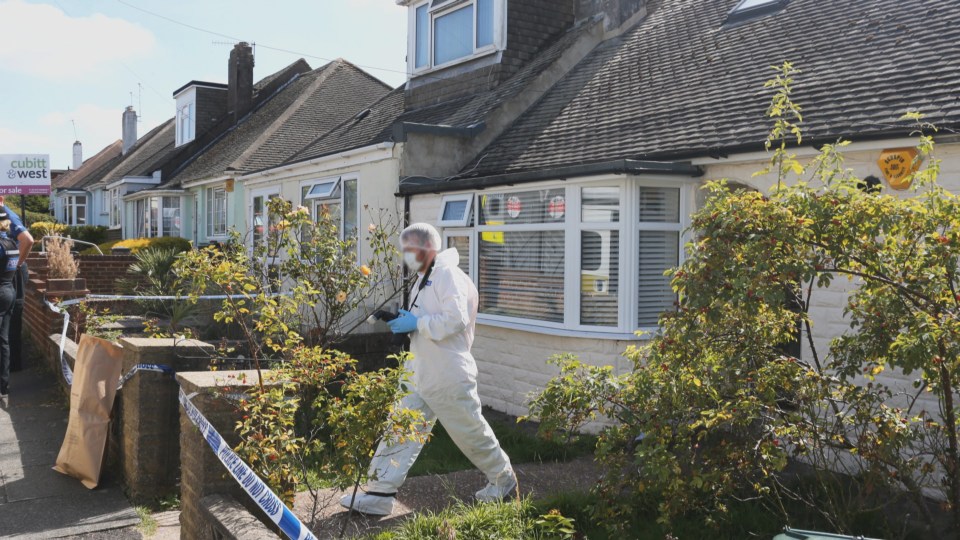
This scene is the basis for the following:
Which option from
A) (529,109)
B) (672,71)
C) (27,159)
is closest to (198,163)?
(27,159)

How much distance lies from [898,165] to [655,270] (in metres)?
2.59

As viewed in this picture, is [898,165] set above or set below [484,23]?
below

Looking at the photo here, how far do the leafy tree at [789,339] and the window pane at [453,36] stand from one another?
34.8 ft

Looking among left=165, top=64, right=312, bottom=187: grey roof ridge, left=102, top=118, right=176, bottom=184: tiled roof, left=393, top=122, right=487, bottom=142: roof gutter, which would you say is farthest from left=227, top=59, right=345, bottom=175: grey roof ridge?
left=393, top=122, right=487, bottom=142: roof gutter

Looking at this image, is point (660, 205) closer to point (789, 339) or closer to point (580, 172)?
point (580, 172)

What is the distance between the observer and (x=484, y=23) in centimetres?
1383

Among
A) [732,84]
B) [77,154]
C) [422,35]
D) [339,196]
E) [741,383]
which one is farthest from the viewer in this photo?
[77,154]

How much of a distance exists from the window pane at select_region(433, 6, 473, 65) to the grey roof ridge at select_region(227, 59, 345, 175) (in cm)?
863

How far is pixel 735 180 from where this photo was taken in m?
7.70

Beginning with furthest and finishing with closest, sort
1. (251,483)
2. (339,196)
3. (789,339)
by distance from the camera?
(339,196) → (789,339) → (251,483)

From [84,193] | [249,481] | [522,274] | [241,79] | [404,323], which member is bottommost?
[249,481]

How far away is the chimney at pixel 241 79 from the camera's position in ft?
92.1

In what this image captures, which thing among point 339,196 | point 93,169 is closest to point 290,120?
point 339,196

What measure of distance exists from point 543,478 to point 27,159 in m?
25.4
